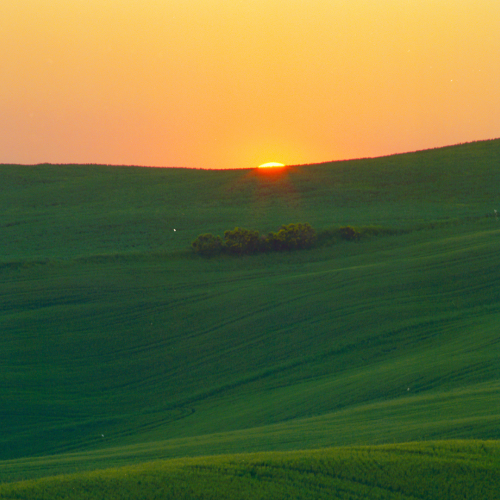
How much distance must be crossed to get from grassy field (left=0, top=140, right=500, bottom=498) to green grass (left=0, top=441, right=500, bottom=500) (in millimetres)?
46

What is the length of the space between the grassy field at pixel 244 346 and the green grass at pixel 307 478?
0.15 feet

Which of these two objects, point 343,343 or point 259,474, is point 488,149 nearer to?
point 343,343

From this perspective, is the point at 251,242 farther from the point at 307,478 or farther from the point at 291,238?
the point at 307,478

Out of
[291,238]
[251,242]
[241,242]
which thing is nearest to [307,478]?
[241,242]

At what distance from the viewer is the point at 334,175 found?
56562mm

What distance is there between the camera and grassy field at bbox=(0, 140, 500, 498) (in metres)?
7.68

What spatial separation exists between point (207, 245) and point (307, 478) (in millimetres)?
26571

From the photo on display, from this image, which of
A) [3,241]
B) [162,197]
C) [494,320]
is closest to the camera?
[494,320]

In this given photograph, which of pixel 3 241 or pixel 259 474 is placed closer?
pixel 259 474

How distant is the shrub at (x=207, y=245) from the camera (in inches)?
1244

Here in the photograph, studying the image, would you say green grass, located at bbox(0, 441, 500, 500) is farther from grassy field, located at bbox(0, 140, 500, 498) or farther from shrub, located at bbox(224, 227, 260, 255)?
shrub, located at bbox(224, 227, 260, 255)

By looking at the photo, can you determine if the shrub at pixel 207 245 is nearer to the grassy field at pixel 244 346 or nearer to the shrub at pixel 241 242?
the shrub at pixel 241 242

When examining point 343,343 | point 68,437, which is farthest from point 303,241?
point 68,437

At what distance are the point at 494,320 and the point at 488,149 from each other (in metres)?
50.2
